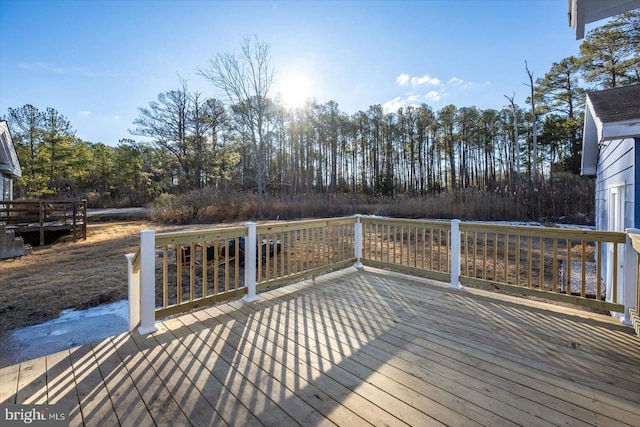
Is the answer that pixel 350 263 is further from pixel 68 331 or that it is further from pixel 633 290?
pixel 68 331

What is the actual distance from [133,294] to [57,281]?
373cm

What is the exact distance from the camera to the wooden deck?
158cm

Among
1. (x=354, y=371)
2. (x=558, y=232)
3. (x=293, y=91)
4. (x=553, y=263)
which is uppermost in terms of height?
(x=293, y=91)

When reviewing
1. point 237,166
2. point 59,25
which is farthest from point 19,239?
point 237,166

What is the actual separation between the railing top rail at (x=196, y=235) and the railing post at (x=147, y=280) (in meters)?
0.09

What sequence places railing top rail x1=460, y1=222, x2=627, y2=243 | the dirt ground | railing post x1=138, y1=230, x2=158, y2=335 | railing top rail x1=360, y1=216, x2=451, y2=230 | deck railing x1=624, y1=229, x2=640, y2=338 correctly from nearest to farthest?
deck railing x1=624, y1=229, x2=640, y2=338, railing post x1=138, y1=230, x2=158, y2=335, railing top rail x1=460, y1=222, x2=627, y2=243, railing top rail x1=360, y1=216, x2=451, y2=230, the dirt ground

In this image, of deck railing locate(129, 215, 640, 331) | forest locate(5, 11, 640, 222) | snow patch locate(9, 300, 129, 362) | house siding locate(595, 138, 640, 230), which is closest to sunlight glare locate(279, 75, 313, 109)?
forest locate(5, 11, 640, 222)

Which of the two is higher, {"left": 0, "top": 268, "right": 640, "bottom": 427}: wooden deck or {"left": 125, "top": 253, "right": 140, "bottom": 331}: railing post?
{"left": 125, "top": 253, "right": 140, "bottom": 331}: railing post

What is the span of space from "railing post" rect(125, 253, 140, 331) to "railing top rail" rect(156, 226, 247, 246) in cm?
30

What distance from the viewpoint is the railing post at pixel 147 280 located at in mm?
2562

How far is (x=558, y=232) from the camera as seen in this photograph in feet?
9.76

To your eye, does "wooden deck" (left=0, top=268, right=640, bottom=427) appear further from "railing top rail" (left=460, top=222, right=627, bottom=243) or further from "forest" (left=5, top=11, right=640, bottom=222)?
"forest" (left=5, top=11, right=640, bottom=222)

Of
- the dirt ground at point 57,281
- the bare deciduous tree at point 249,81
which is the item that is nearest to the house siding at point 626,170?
the dirt ground at point 57,281

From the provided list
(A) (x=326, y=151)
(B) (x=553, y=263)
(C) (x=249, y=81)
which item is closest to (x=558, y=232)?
(B) (x=553, y=263)
